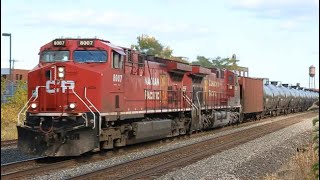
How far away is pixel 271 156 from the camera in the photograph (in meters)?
14.9

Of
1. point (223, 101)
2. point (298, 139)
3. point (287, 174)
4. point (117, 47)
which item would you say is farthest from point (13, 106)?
point (287, 174)

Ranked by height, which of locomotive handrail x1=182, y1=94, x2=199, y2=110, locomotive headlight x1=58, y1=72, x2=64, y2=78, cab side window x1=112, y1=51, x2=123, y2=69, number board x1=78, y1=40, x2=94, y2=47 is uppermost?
number board x1=78, y1=40, x2=94, y2=47

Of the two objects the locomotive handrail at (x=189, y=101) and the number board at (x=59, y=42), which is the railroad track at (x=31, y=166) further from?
the locomotive handrail at (x=189, y=101)

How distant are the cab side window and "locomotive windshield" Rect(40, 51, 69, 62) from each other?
148 centimetres

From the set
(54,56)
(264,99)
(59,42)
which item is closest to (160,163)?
(54,56)

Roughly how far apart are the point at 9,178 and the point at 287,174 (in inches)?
258

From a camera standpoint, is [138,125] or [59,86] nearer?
[59,86]

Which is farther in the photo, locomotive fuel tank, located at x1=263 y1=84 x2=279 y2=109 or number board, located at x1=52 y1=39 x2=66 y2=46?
locomotive fuel tank, located at x1=263 y1=84 x2=279 y2=109

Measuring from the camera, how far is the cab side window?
14459mm

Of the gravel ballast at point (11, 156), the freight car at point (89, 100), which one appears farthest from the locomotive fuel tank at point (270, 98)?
the gravel ballast at point (11, 156)

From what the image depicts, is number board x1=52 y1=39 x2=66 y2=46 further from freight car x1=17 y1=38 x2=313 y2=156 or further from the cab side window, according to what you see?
the cab side window

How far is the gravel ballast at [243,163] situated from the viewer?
11.0 metres

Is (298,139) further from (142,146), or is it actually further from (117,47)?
(117,47)

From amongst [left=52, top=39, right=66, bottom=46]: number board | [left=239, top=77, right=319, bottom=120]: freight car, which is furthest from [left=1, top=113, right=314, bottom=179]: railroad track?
[left=239, top=77, right=319, bottom=120]: freight car
